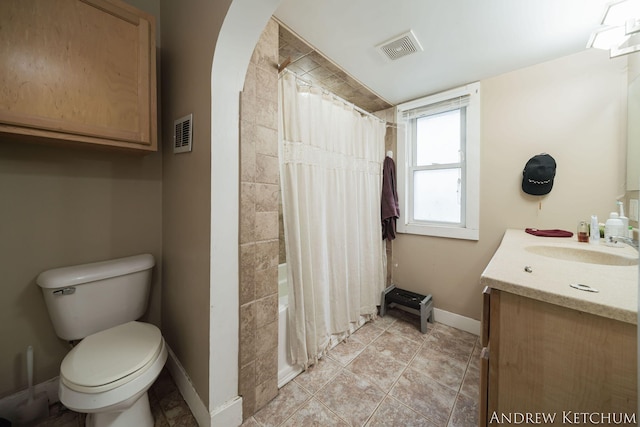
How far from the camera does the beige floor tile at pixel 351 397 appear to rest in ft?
3.96

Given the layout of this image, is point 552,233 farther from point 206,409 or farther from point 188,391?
point 188,391

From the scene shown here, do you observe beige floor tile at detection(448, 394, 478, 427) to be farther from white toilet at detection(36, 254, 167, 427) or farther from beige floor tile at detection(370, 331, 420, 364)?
white toilet at detection(36, 254, 167, 427)

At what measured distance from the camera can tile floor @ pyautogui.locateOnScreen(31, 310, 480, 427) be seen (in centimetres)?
117

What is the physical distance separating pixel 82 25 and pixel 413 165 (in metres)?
2.48

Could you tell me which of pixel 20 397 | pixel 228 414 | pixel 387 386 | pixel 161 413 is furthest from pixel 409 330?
pixel 20 397

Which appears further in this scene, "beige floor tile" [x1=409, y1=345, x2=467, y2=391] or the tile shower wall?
"beige floor tile" [x1=409, y1=345, x2=467, y2=391]

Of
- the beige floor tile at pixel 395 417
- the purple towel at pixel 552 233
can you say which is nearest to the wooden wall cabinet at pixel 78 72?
the beige floor tile at pixel 395 417

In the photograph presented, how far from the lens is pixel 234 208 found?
1.07m

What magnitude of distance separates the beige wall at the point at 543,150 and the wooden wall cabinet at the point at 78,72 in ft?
8.00

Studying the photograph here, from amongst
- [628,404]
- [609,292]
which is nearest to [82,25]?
[609,292]

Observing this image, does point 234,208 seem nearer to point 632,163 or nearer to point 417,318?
point 417,318

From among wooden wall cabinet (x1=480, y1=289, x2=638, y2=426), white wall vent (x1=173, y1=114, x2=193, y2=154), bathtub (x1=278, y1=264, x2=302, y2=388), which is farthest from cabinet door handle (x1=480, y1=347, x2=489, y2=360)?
white wall vent (x1=173, y1=114, x2=193, y2=154)

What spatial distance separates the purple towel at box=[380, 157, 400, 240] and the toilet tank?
197 centimetres

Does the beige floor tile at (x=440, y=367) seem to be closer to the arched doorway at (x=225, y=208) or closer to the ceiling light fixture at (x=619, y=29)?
the arched doorway at (x=225, y=208)
